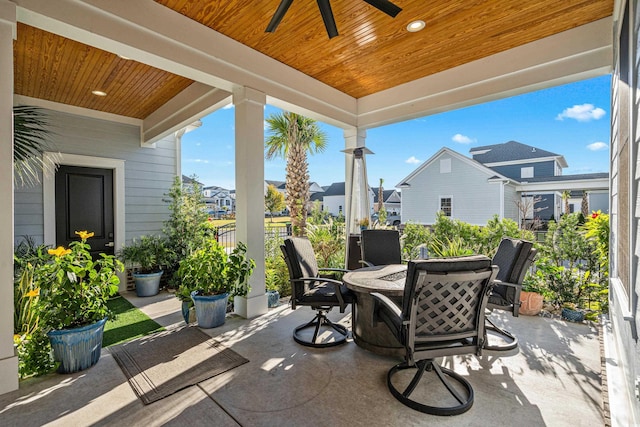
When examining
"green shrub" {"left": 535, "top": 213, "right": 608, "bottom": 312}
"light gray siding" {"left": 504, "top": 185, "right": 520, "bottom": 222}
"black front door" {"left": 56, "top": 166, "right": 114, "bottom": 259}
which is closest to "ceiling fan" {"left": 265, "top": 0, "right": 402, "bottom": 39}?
"green shrub" {"left": 535, "top": 213, "right": 608, "bottom": 312}

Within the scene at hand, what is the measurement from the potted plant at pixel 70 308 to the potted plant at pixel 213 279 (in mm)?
1017

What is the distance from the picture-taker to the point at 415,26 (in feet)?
11.0

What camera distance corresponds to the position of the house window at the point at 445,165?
12953 millimetres

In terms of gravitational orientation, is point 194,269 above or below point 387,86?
below

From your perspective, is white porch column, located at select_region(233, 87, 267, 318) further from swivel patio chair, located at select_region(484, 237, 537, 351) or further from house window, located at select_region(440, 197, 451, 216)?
house window, located at select_region(440, 197, 451, 216)

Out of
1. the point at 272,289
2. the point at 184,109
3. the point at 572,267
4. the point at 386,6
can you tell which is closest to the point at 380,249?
the point at 272,289

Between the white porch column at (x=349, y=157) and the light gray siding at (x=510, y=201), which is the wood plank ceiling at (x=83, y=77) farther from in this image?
the light gray siding at (x=510, y=201)

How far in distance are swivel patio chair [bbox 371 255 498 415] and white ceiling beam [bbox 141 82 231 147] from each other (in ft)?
11.7

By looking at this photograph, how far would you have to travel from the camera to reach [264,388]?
7.84 feet

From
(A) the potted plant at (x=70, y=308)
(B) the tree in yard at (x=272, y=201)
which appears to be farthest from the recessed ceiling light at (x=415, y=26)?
(B) the tree in yard at (x=272, y=201)

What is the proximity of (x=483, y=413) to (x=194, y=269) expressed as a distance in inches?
122

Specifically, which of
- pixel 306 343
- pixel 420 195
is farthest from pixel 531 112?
pixel 306 343

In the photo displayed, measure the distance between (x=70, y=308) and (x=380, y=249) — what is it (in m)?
3.43

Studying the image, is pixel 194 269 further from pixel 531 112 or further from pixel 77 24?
pixel 531 112
